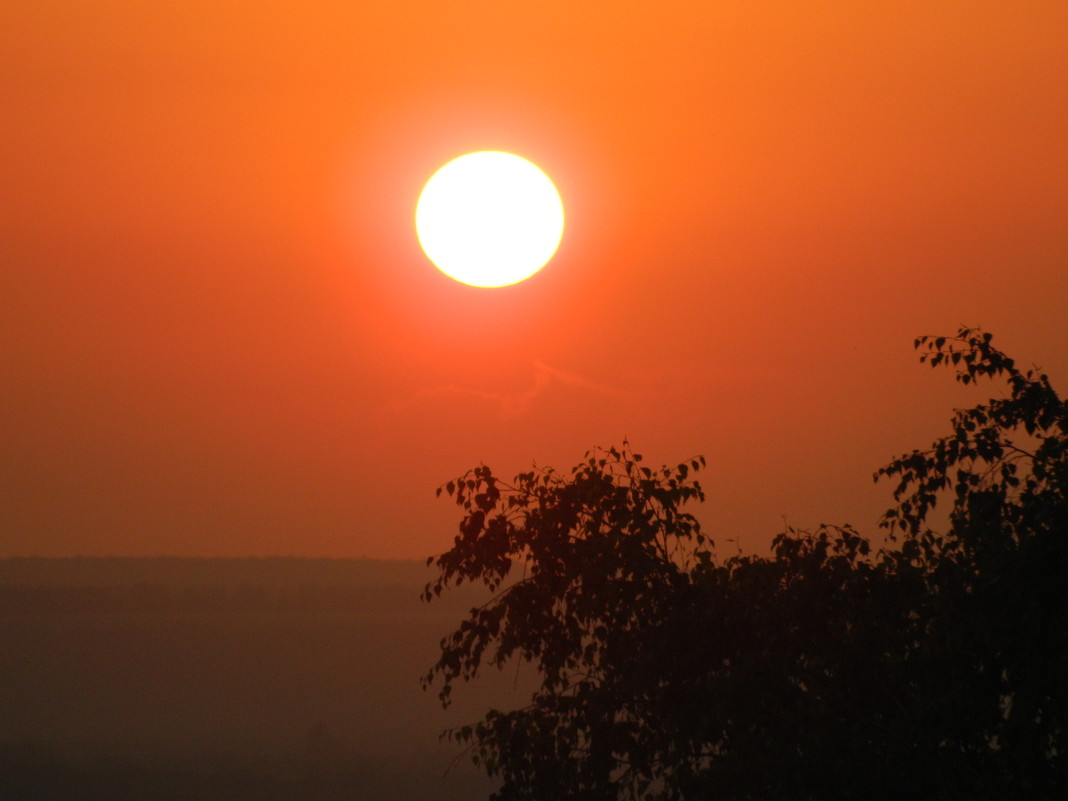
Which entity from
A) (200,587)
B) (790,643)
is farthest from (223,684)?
(790,643)

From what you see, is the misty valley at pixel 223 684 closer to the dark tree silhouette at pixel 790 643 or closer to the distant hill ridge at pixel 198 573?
the distant hill ridge at pixel 198 573

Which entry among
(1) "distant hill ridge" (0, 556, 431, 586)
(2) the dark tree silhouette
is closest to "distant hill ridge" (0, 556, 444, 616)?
(1) "distant hill ridge" (0, 556, 431, 586)

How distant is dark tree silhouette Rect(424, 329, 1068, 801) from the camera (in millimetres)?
9102

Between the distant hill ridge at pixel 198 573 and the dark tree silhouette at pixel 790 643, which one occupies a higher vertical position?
the distant hill ridge at pixel 198 573

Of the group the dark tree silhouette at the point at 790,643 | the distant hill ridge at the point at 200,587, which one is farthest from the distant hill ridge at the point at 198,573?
the dark tree silhouette at the point at 790,643

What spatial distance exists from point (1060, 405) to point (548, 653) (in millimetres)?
5128

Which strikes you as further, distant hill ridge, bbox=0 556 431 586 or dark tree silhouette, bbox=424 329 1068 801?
distant hill ridge, bbox=0 556 431 586

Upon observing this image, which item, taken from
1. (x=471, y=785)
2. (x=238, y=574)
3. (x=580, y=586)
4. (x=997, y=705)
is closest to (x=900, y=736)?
(x=997, y=705)

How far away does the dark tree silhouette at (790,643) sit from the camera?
9.10m

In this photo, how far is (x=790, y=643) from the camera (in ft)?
34.3

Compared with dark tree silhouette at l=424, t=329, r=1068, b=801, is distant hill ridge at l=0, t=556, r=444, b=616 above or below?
above

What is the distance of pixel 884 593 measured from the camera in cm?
1085

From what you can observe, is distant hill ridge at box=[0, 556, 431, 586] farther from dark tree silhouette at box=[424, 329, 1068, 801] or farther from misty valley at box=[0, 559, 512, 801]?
dark tree silhouette at box=[424, 329, 1068, 801]

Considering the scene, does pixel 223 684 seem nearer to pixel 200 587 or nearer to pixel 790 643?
pixel 200 587
